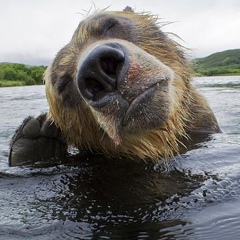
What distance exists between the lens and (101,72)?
3875 millimetres

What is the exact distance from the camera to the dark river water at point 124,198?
3.19 metres

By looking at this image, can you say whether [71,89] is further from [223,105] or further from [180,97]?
[223,105]

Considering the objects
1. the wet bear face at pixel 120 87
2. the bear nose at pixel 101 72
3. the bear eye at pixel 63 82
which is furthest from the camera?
the bear eye at pixel 63 82

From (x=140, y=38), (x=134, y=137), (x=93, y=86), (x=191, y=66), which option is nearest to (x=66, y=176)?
(x=134, y=137)

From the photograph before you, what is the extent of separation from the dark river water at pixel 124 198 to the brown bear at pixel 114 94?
26 cm

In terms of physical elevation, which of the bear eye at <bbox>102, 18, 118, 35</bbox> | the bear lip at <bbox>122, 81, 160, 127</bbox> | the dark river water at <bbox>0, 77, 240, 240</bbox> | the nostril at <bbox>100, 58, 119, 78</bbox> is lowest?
the dark river water at <bbox>0, 77, 240, 240</bbox>

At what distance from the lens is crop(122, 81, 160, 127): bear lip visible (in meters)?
4.08

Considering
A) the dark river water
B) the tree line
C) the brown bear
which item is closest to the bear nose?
the brown bear

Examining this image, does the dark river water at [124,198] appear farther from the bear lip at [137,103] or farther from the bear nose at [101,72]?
the bear nose at [101,72]

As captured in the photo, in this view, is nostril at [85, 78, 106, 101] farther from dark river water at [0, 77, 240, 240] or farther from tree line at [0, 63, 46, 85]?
tree line at [0, 63, 46, 85]

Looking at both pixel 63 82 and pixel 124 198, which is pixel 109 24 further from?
pixel 124 198

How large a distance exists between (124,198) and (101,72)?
1082 mm

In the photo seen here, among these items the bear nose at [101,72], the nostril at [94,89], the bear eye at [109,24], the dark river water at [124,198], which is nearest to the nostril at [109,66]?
the bear nose at [101,72]

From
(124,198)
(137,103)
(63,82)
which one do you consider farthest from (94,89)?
(63,82)
